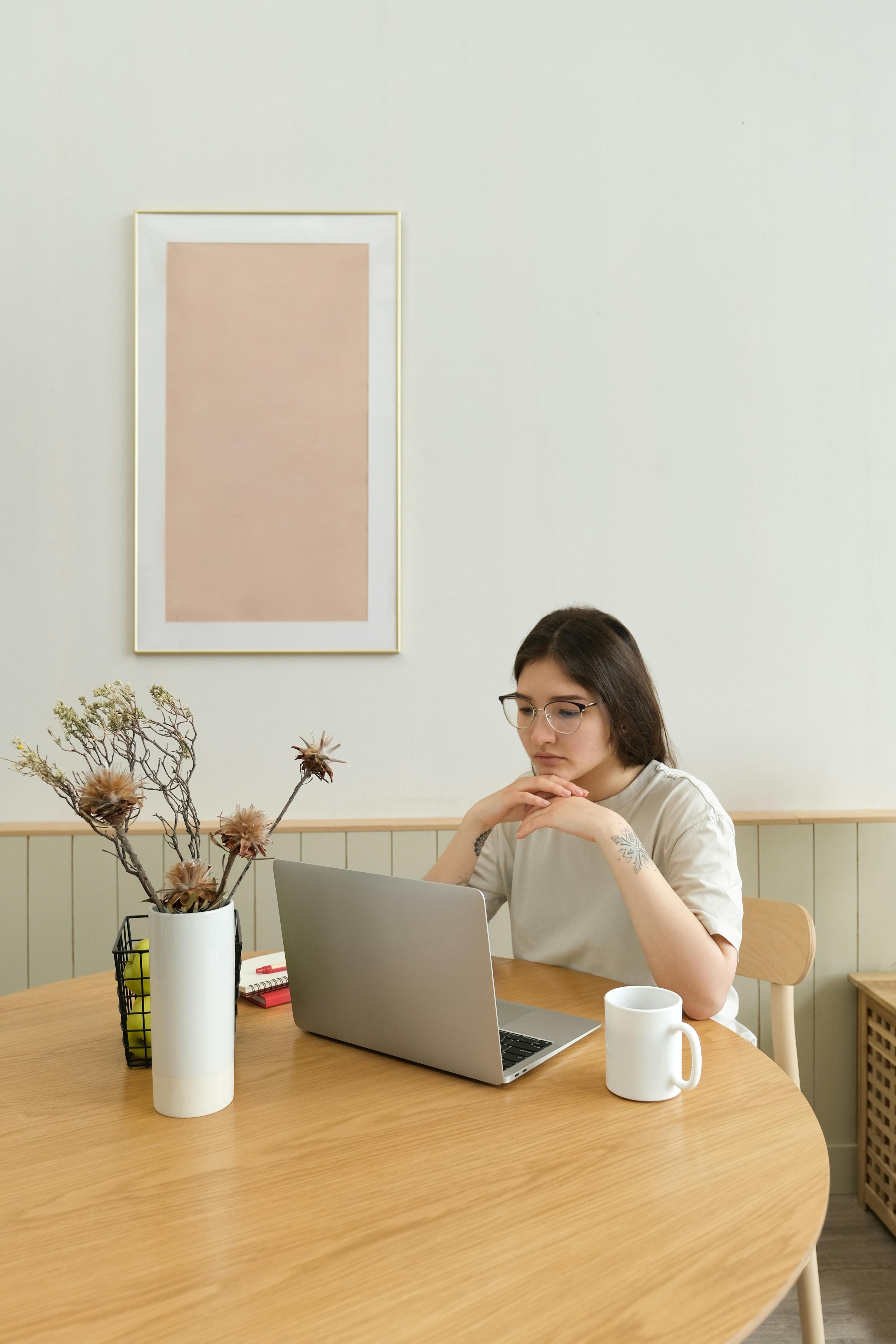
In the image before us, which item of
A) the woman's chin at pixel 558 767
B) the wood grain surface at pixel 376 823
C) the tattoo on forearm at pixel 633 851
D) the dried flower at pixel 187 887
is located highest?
the woman's chin at pixel 558 767

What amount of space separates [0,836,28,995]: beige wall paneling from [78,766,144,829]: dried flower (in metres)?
1.37

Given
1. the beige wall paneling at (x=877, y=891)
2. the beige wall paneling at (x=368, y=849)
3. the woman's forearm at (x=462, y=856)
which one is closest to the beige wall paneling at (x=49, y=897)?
the beige wall paneling at (x=368, y=849)

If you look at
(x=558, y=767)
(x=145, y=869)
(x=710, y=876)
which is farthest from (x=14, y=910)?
(x=710, y=876)

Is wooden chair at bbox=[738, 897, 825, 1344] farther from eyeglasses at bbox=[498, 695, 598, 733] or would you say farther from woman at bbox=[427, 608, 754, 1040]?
eyeglasses at bbox=[498, 695, 598, 733]

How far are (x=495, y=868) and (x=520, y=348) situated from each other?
1.22 metres

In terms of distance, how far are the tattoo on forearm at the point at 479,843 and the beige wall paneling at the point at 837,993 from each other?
39.4 inches

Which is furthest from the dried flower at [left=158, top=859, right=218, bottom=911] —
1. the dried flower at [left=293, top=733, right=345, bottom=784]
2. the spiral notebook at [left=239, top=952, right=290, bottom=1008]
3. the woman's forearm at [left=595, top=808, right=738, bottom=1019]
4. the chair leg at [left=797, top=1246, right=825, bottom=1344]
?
the chair leg at [left=797, top=1246, right=825, bottom=1344]

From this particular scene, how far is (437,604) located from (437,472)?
0.31 metres

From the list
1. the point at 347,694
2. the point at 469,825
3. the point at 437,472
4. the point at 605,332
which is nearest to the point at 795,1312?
the point at 469,825

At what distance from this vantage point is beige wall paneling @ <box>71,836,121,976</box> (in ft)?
6.43

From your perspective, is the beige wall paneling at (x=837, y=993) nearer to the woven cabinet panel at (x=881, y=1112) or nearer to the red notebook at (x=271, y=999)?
the woven cabinet panel at (x=881, y=1112)

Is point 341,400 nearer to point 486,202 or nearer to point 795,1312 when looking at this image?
point 486,202

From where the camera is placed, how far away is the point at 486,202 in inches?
80.9

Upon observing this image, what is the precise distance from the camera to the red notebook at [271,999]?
115cm
